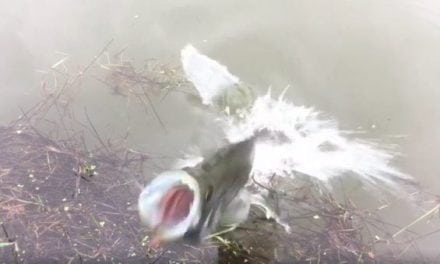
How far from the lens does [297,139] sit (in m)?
2.96

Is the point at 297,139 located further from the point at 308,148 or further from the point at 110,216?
the point at 110,216

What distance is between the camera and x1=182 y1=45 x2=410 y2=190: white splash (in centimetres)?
279

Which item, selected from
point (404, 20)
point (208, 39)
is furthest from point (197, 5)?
point (404, 20)

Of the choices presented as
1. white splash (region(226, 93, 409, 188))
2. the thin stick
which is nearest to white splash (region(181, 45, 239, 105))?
white splash (region(226, 93, 409, 188))

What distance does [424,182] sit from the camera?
2.76 meters

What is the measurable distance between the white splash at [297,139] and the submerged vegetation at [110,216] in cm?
15

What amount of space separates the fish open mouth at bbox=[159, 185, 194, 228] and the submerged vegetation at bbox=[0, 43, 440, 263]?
1.65 feet

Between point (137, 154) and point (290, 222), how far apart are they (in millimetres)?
796

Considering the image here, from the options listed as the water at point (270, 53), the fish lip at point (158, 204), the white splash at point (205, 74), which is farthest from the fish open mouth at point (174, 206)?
the white splash at point (205, 74)

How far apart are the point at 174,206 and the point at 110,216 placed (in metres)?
0.70

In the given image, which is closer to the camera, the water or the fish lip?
the fish lip

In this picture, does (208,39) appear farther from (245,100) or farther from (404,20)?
(404,20)

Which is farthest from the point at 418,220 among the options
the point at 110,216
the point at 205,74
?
the point at 110,216

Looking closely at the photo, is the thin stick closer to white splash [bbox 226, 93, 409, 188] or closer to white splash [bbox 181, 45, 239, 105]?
white splash [bbox 226, 93, 409, 188]
